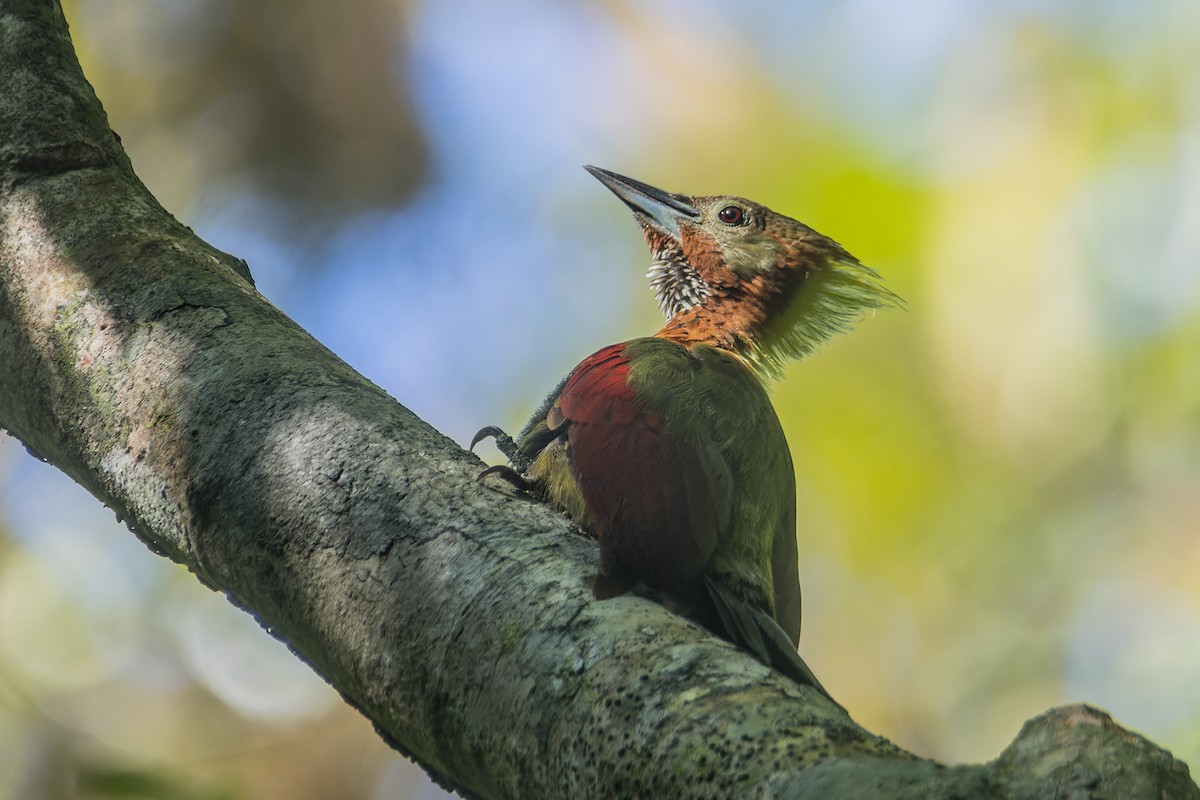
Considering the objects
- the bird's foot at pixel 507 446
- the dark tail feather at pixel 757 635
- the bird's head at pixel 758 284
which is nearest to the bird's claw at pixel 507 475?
the bird's foot at pixel 507 446

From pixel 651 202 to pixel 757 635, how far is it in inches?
113

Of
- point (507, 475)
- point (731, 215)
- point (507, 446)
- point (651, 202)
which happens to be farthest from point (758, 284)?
point (507, 475)

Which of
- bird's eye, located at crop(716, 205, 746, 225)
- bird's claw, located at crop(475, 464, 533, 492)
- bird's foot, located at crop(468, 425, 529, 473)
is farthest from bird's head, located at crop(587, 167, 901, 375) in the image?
bird's claw, located at crop(475, 464, 533, 492)

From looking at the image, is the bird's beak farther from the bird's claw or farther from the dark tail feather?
the dark tail feather

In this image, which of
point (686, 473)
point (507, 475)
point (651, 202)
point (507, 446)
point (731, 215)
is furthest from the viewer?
point (651, 202)

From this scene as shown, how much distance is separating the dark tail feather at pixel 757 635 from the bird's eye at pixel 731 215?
93.0 inches

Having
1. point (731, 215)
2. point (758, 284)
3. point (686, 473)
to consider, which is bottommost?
point (686, 473)

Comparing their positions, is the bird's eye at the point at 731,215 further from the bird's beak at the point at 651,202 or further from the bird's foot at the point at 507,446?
the bird's foot at the point at 507,446

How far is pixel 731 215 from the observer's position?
15.6ft

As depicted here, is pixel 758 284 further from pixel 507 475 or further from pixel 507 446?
pixel 507 475

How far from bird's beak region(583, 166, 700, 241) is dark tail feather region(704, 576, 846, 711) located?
2.51 m

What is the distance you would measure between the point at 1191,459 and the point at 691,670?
6.02 metres

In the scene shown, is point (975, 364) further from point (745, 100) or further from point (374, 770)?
point (374, 770)

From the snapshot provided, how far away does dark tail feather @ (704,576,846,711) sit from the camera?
8.04 feet
